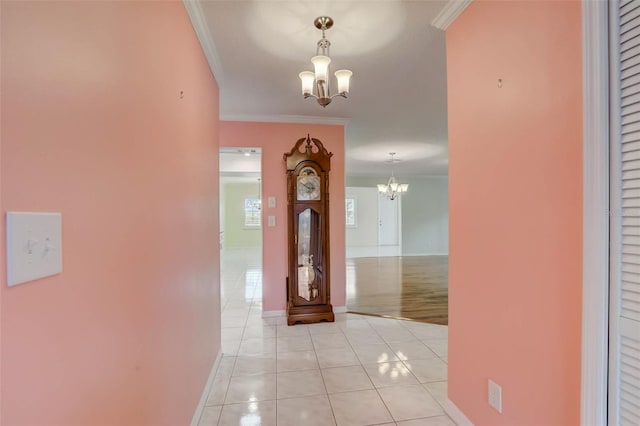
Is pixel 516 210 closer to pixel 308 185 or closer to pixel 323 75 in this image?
pixel 323 75

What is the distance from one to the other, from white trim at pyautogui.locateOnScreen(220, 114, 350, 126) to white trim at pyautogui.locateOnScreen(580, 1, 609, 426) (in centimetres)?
275

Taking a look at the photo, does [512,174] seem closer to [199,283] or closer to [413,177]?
[199,283]

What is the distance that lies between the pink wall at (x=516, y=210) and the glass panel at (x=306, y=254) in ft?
6.27

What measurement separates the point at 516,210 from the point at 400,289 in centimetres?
381

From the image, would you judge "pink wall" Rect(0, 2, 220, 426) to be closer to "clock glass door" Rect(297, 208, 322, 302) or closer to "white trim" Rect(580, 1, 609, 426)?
"white trim" Rect(580, 1, 609, 426)

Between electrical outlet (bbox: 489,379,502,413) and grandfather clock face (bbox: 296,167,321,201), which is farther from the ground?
grandfather clock face (bbox: 296,167,321,201)

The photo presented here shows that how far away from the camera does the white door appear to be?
9312 millimetres

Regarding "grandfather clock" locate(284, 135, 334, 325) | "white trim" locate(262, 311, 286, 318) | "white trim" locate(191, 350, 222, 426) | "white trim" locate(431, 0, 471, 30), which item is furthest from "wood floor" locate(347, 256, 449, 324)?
"white trim" locate(431, 0, 471, 30)

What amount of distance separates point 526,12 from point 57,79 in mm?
1604

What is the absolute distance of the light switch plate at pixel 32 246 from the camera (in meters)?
0.52

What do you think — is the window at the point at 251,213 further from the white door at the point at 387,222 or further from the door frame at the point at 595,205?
the door frame at the point at 595,205

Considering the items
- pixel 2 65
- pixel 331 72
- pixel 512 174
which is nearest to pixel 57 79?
pixel 2 65

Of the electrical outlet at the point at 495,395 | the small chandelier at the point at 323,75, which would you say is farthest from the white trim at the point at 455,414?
the small chandelier at the point at 323,75

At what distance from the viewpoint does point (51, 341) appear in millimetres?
614
